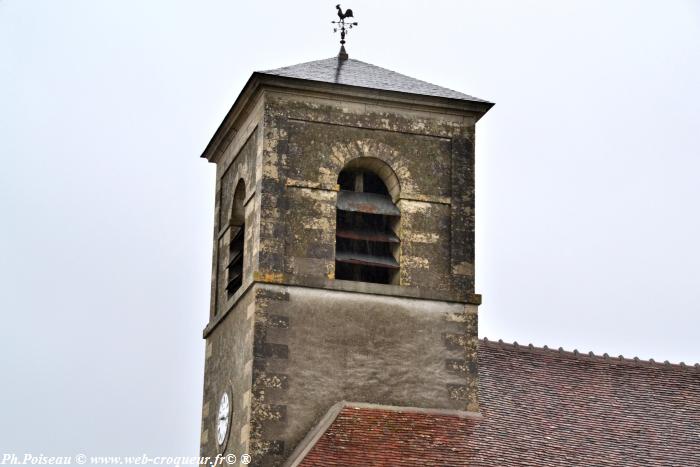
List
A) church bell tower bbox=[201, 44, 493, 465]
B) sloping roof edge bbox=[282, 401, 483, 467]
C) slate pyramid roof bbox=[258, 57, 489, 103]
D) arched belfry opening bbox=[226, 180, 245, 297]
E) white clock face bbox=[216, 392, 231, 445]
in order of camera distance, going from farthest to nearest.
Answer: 1. arched belfry opening bbox=[226, 180, 245, 297]
2. slate pyramid roof bbox=[258, 57, 489, 103]
3. white clock face bbox=[216, 392, 231, 445]
4. church bell tower bbox=[201, 44, 493, 465]
5. sloping roof edge bbox=[282, 401, 483, 467]

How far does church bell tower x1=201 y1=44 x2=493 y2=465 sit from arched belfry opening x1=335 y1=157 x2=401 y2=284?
0.8 inches

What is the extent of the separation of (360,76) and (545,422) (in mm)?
5354

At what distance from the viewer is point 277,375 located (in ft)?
70.3

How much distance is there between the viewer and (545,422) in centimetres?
2202

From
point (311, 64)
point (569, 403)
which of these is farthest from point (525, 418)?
point (311, 64)

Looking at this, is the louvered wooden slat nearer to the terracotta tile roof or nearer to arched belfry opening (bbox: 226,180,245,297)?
arched belfry opening (bbox: 226,180,245,297)

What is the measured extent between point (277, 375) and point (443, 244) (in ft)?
9.84

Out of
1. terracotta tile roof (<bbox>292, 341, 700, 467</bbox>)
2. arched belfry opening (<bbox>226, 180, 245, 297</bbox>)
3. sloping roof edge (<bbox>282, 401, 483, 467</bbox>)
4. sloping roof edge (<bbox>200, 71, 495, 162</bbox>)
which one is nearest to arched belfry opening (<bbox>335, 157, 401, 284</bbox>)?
sloping roof edge (<bbox>200, 71, 495, 162</bbox>)

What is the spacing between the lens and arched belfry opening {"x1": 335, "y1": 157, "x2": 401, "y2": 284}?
22.7 metres

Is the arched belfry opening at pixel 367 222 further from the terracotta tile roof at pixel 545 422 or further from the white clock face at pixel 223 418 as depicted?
the white clock face at pixel 223 418

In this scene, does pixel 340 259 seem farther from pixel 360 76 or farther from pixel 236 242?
pixel 360 76

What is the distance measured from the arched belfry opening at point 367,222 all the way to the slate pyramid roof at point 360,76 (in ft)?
3.58

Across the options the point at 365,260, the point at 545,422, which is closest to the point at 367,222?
the point at 365,260

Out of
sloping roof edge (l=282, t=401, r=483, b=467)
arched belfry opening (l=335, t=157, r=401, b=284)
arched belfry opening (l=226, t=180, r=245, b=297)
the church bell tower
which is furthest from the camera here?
arched belfry opening (l=226, t=180, r=245, b=297)
